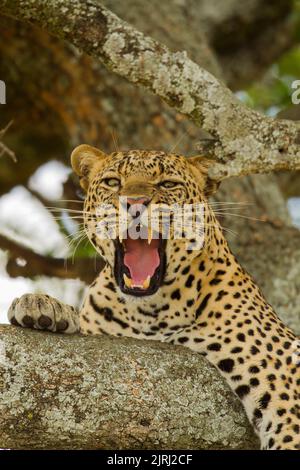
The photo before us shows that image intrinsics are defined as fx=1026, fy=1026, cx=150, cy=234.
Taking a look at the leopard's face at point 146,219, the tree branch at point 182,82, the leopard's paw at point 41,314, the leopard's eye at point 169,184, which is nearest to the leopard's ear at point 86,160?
the leopard's face at point 146,219

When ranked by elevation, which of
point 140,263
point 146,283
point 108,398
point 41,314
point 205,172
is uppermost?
point 205,172

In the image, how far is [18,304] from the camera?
21.6ft

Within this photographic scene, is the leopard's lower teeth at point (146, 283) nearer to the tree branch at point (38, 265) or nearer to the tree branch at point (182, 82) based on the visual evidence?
the tree branch at point (182, 82)

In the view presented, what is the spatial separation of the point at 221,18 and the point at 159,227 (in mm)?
7544

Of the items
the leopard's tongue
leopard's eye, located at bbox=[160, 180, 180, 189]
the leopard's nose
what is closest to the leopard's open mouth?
the leopard's tongue

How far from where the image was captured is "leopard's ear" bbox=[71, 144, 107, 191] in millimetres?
7918

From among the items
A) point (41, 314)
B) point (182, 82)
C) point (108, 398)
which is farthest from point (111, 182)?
point (108, 398)

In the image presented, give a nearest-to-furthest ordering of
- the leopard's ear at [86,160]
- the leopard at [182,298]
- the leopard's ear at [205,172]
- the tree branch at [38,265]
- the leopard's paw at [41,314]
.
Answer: the leopard's paw at [41,314], the leopard at [182,298], the leopard's ear at [205,172], the leopard's ear at [86,160], the tree branch at [38,265]

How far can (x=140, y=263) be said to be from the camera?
23.5 ft

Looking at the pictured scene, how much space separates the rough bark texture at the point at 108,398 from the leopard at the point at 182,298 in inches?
9.7

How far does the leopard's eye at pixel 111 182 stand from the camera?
744 cm

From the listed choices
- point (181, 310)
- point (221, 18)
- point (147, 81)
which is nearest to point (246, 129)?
point (147, 81)

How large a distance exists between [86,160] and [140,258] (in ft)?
3.76

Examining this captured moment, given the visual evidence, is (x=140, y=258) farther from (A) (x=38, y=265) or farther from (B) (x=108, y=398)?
(A) (x=38, y=265)
